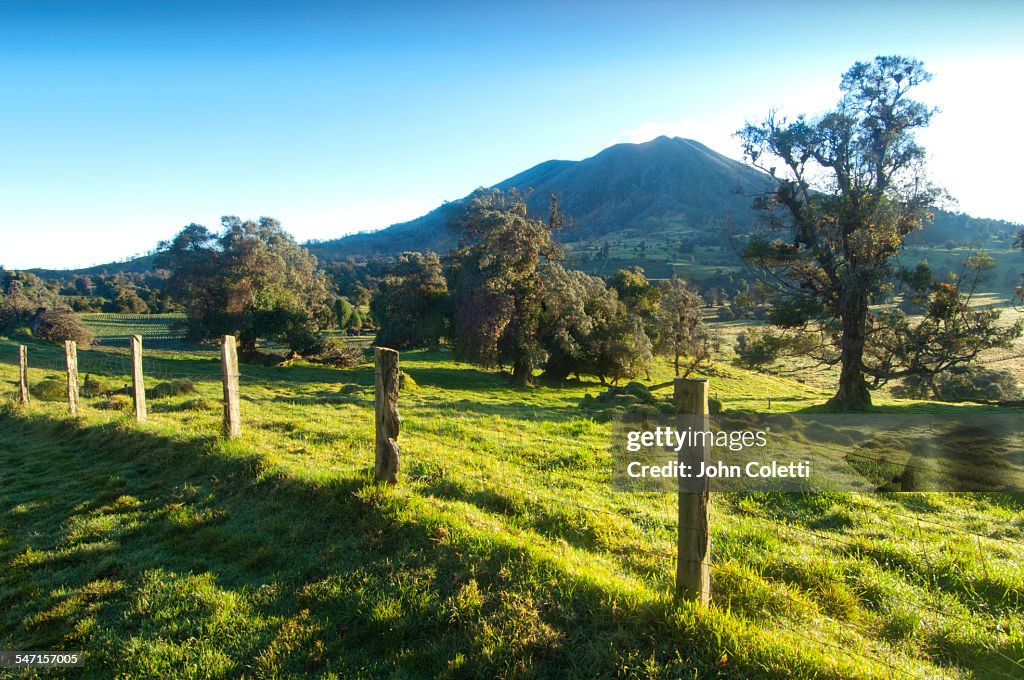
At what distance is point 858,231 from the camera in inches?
874

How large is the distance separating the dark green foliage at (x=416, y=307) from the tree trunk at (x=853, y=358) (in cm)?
2339

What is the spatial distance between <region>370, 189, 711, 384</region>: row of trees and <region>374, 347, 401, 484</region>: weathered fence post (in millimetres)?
23094

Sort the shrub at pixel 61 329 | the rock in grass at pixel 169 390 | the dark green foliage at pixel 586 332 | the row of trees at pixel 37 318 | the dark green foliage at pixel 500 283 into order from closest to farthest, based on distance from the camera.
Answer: the rock in grass at pixel 169 390 → the dark green foliage at pixel 500 283 → the dark green foliage at pixel 586 332 → the shrub at pixel 61 329 → the row of trees at pixel 37 318

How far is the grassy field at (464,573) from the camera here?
390 cm

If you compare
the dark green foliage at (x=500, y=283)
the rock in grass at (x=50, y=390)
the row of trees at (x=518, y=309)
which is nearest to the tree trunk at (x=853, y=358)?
the row of trees at (x=518, y=309)

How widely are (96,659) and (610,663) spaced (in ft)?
14.2

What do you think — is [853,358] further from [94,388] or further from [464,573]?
[94,388]

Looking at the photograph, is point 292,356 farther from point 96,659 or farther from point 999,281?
Answer: point 999,281

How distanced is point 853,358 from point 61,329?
62.3 metres

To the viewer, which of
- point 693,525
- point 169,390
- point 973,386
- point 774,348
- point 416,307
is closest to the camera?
point 693,525

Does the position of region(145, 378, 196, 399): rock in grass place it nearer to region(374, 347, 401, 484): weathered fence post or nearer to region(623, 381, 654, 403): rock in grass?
region(374, 347, 401, 484): weathered fence post

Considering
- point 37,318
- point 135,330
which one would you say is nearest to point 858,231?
point 135,330

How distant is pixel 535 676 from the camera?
12.2 feet

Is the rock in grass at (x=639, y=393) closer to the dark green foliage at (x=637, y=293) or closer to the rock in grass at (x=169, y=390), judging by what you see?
the rock in grass at (x=169, y=390)
